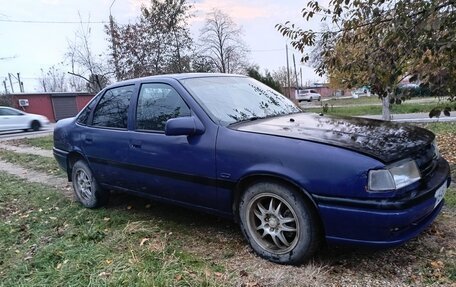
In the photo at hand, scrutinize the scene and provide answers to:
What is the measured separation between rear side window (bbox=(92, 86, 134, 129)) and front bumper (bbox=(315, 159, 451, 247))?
2.45m

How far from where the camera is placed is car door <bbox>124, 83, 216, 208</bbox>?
3.28 meters

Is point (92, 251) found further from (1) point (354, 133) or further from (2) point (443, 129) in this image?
(2) point (443, 129)

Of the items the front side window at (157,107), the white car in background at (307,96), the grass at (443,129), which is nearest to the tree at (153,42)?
the grass at (443,129)

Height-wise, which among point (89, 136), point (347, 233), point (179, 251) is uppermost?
point (89, 136)

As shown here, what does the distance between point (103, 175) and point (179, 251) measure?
1.60 metres

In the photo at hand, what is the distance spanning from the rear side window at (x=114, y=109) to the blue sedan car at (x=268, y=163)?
15 mm

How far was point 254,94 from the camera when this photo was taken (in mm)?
3973

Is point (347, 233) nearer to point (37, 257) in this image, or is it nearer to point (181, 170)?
point (181, 170)

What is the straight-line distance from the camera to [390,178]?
2.51 meters

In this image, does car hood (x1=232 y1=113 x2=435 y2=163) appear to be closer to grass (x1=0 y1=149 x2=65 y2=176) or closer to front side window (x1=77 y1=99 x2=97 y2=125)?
front side window (x1=77 y1=99 x2=97 y2=125)

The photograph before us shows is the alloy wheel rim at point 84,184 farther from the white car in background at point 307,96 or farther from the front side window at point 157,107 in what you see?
the white car in background at point 307,96

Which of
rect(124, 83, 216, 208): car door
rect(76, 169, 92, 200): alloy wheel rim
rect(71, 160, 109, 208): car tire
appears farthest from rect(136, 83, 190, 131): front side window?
rect(76, 169, 92, 200): alloy wheel rim

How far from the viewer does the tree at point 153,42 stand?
63.7 feet

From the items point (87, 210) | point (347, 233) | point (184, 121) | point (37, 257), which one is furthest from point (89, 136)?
point (347, 233)
